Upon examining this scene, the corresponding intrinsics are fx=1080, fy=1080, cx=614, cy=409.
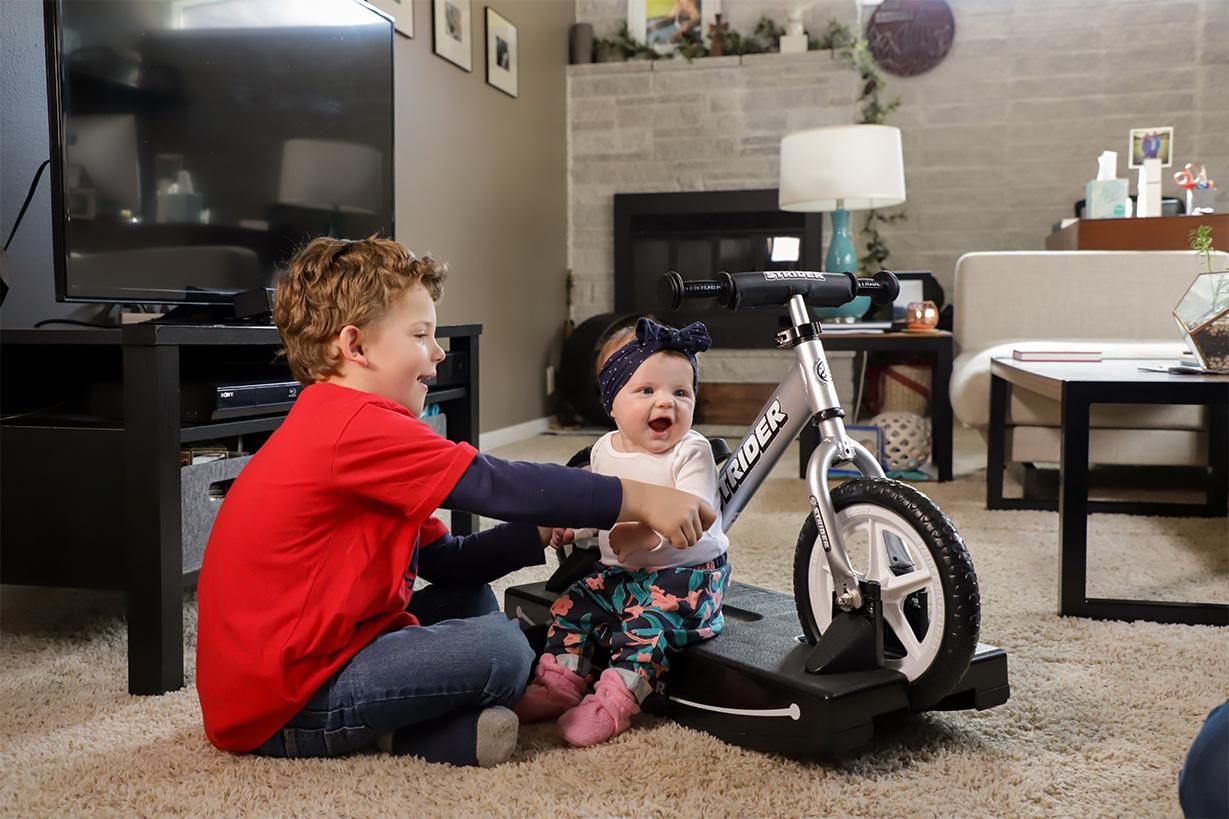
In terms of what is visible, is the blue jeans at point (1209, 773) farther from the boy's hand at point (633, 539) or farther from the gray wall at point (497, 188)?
the gray wall at point (497, 188)

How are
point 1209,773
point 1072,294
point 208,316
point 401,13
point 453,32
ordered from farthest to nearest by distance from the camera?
point 453,32 → point 401,13 → point 1072,294 → point 208,316 → point 1209,773

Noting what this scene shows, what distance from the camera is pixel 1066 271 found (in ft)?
11.4

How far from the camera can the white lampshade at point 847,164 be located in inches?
149

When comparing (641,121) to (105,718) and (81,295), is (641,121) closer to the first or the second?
(81,295)

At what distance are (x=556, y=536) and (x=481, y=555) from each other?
0.10m

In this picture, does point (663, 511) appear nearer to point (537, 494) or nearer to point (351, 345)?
point (537, 494)

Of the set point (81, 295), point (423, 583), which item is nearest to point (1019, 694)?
point (423, 583)

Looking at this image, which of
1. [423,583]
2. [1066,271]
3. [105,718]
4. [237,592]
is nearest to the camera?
[237,592]

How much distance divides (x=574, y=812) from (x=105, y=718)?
0.70 metres

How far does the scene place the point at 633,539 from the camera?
1.30 meters

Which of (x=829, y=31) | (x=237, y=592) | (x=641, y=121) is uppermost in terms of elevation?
(x=829, y=31)

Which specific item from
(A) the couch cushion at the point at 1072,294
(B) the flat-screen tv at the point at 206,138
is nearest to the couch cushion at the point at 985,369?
(A) the couch cushion at the point at 1072,294

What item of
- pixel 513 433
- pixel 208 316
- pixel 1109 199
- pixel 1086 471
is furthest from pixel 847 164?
pixel 208 316

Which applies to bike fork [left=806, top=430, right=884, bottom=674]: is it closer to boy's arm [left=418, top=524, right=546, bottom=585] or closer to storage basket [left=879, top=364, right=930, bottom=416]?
boy's arm [left=418, top=524, right=546, bottom=585]
